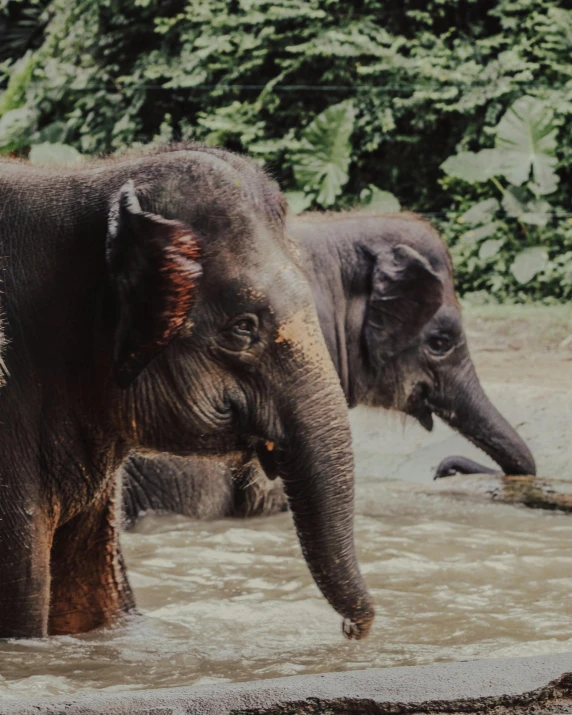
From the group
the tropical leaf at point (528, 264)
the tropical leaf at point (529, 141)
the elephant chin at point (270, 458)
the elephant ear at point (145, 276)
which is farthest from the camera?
the tropical leaf at point (529, 141)

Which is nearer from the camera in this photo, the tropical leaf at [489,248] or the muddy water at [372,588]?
the muddy water at [372,588]

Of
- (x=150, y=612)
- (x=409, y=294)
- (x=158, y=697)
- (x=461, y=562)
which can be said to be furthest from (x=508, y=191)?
(x=158, y=697)

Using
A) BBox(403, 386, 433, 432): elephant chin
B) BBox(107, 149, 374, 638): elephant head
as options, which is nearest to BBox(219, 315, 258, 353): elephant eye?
BBox(107, 149, 374, 638): elephant head

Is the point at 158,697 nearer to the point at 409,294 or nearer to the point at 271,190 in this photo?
the point at 271,190

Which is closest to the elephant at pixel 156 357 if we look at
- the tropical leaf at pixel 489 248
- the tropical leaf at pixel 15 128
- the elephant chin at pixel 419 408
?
the elephant chin at pixel 419 408

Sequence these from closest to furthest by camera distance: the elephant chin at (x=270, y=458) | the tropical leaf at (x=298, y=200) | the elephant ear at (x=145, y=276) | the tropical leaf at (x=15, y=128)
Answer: the elephant ear at (x=145, y=276) < the elephant chin at (x=270, y=458) < the tropical leaf at (x=15, y=128) < the tropical leaf at (x=298, y=200)

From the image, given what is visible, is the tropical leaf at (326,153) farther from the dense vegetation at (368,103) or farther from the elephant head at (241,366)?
the elephant head at (241,366)

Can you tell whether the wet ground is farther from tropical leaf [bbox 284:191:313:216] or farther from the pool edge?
tropical leaf [bbox 284:191:313:216]

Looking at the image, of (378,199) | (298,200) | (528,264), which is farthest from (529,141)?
(298,200)

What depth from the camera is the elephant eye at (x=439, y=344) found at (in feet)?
24.9

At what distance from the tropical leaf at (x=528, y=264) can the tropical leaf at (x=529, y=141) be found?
72 centimetres

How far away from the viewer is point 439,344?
299 inches

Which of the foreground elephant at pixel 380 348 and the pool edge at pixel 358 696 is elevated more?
the pool edge at pixel 358 696

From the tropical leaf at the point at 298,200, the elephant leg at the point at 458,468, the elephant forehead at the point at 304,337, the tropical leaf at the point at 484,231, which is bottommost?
the tropical leaf at the point at 484,231
